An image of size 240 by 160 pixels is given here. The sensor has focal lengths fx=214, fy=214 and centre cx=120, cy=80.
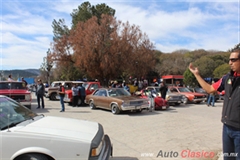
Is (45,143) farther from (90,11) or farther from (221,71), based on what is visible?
(221,71)

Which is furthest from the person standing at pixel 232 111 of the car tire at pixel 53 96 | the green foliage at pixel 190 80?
the green foliage at pixel 190 80

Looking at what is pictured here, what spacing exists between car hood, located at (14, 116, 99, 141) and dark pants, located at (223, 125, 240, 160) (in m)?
1.97

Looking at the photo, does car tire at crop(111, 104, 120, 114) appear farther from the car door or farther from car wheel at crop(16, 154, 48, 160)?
car wheel at crop(16, 154, 48, 160)

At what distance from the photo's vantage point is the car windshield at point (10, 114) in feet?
11.7

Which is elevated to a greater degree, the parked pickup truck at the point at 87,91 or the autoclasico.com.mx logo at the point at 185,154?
the parked pickup truck at the point at 87,91

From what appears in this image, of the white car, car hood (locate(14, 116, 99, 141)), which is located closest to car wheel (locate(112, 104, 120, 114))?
car hood (locate(14, 116, 99, 141))

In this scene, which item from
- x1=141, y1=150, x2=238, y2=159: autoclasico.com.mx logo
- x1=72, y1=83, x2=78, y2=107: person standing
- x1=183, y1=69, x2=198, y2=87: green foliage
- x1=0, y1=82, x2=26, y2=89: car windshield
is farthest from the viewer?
x1=183, y1=69, x2=198, y2=87: green foliage

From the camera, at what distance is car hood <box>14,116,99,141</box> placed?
3.29 metres

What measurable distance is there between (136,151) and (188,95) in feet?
42.3

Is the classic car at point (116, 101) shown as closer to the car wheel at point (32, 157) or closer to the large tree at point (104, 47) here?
the car wheel at point (32, 157)

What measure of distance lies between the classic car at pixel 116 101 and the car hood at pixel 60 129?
23.0ft

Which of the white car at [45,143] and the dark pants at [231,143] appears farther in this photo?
the white car at [45,143]

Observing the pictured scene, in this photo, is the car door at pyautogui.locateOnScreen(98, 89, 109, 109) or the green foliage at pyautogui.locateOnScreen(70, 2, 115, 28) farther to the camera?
the green foliage at pyautogui.locateOnScreen(70, 2, 115, 28)

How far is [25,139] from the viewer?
313 centimetres
